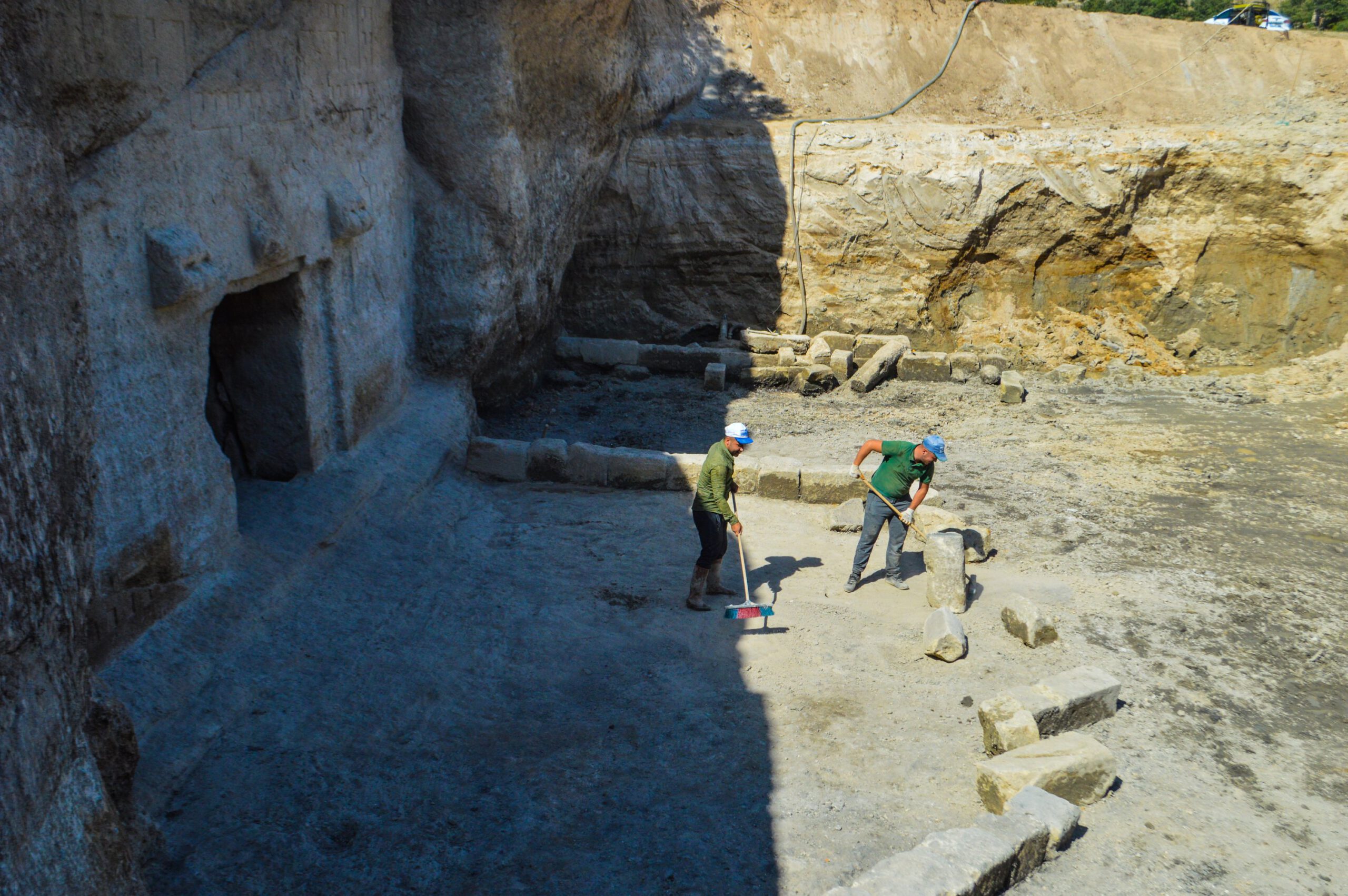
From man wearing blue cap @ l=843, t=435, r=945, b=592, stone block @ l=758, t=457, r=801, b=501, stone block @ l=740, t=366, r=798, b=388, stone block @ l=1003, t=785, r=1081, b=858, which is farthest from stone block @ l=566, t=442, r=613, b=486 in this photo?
stone block @ l=1003, t=785, r=1081, b=858

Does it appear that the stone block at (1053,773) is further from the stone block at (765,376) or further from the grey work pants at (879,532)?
the stone block at (765,376)

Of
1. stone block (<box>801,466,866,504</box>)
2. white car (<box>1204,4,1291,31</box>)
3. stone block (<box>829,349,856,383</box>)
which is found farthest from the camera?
white car (<box>1204,4,1291,31</box>)

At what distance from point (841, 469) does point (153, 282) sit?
5998 mm

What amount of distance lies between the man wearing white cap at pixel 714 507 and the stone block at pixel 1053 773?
2445 millimetres

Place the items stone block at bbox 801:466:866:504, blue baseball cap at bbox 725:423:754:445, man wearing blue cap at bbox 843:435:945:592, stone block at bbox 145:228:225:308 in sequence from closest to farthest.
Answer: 1. stone block at bbox 145:228:225:308
2. blue baseball cap at bbox 725:423:754:445
3. man wearing blue cap at bbox 843:435:945:592
4. stone block at bbox 801:466:866:504

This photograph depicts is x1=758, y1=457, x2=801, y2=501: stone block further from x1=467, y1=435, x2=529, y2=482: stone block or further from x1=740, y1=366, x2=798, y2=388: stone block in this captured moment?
x1=740, y1=366, x2=798, y2=388: stone block

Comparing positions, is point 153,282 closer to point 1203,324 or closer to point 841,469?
point 841,469

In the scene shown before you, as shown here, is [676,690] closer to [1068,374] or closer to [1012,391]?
[1012,391]

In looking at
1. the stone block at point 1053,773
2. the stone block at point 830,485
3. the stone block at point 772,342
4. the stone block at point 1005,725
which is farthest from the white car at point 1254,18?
the stone block at point 1053,773

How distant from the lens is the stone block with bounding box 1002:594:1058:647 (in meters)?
6.99

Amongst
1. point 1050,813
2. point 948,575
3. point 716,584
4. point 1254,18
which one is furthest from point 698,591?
point 1254,18

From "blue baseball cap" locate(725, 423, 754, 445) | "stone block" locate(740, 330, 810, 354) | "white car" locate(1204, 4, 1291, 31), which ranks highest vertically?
"white car" locate(1204, 4, 1291, 31)

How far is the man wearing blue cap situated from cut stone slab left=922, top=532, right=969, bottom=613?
333 mm

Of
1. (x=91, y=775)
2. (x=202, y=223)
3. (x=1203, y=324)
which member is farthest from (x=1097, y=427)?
(x=91, y=775)
